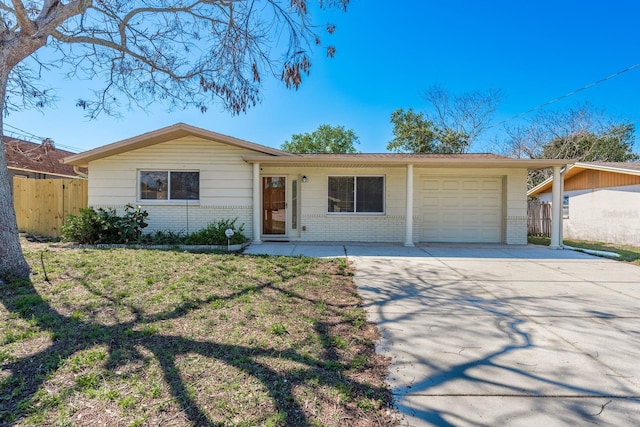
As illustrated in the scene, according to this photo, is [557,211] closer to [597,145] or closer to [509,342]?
[509,342]

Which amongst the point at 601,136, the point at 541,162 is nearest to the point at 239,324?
the point at 541,162

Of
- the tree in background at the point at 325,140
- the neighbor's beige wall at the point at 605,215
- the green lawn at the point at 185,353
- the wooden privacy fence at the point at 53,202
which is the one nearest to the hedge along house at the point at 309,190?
the wooden privacy fence at the point at 53,202

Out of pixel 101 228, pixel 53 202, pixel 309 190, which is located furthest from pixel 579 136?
pixel 53 202

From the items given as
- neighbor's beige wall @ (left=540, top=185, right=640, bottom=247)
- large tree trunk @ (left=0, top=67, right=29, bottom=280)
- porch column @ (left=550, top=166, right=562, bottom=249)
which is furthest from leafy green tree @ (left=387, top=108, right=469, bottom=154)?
large tree trunk @ (left=0, top=67, right=29, bottom=280)

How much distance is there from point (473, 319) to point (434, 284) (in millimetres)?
1620

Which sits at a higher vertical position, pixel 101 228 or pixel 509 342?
pixel 101 228

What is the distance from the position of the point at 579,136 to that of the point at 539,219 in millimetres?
13288

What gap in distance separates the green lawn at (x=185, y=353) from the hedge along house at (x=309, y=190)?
188 inches

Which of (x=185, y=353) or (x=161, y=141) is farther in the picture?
(x=161, y=141)

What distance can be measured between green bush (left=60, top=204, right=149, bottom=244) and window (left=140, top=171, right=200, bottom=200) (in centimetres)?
107

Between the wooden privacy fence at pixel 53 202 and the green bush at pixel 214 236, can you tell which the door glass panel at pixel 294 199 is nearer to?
the green bush at pixel 214 236

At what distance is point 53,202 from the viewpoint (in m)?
10.3

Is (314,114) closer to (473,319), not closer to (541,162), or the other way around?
(541,162)

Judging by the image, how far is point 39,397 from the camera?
2.18m
